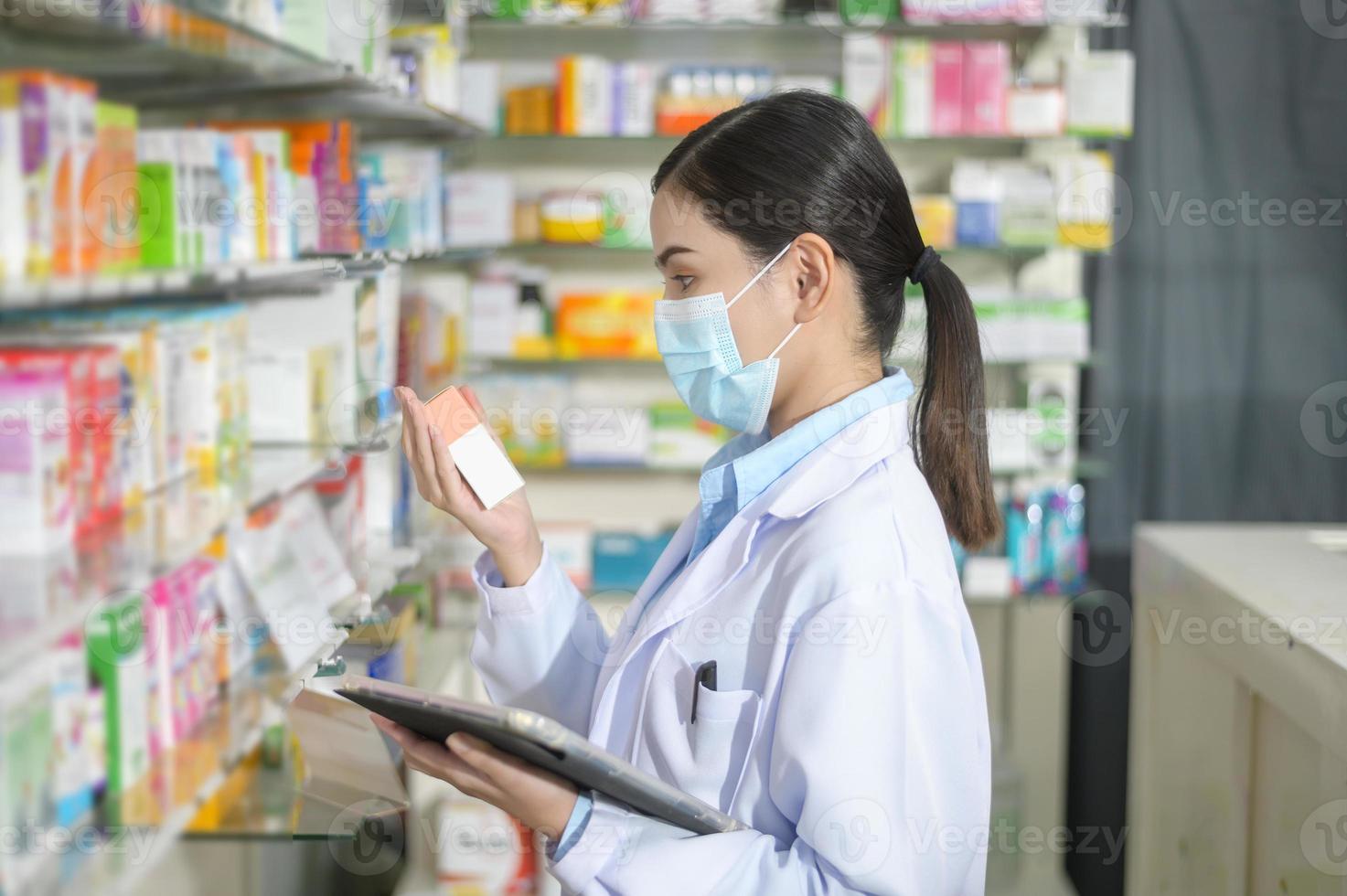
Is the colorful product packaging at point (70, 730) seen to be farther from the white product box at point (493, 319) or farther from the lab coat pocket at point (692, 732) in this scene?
the white product box at point (493, 319)

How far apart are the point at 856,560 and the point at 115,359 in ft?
3.71

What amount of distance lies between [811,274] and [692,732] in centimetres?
56

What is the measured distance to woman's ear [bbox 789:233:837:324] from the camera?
58.9 inches

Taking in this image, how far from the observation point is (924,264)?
1.63 metres

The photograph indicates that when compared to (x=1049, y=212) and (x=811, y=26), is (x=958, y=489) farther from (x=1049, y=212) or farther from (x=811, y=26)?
(x=811, y=26)

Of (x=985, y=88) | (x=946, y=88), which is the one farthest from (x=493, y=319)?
(x=985, y=88)
